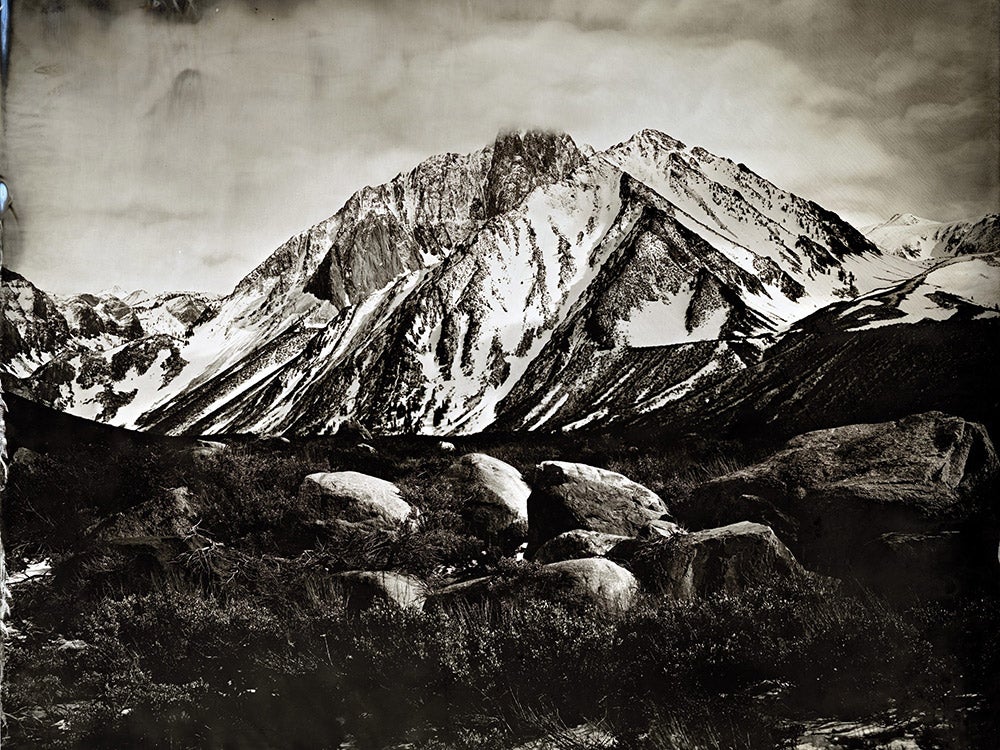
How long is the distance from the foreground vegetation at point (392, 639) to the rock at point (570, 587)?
0.17 ft

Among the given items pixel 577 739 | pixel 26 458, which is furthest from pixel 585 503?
pixel 26 458

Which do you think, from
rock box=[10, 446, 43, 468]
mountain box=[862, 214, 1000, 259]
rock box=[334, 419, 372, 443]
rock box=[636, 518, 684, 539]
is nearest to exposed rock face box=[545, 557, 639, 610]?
rock box=[636, 518, 684, 539]

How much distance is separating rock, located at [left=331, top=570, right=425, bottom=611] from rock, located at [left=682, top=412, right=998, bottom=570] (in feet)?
4.86

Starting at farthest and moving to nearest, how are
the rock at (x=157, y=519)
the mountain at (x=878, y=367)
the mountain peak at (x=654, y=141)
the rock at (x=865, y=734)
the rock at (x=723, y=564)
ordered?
1. the mountain peak at (x=654, y=141)
2. the rock at (x=157, y=519)
3. the mountain at (x=878, y=367)
4. the rock at (x=723, y=564)
5. the rock at (x=865, y=734)

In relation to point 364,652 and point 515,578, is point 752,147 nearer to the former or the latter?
point 515,578

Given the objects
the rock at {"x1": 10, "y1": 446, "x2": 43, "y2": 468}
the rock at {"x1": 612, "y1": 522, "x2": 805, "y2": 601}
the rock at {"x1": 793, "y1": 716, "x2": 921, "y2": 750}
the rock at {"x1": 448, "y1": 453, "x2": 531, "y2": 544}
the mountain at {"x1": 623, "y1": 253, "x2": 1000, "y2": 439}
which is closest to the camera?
the rock at {"x1": 793, "y1": 716, "x2": 921, "y2": 750}

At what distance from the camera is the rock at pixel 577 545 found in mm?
4660

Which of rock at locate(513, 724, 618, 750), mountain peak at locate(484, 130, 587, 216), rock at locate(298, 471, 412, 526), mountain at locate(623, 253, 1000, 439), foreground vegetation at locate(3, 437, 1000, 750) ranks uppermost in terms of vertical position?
mountain peak at locate(484, 130, 587, 216)

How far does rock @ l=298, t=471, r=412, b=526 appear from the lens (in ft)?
16.4

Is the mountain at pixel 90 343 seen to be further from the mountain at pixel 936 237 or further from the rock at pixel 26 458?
the mountain at pixel 936 237

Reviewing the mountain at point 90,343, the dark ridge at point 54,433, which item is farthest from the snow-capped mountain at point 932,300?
the dark ridge at point 54,433

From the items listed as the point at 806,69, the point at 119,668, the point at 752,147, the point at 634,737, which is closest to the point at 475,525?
the point at 634,737

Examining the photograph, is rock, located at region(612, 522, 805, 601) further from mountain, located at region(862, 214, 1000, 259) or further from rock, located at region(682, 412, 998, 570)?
mountain, located at region(862, 214, 1000, 259)

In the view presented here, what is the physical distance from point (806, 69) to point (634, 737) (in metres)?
3.78
